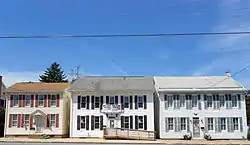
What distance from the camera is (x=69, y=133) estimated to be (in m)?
38.6

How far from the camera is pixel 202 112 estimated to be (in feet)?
121

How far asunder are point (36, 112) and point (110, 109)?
871cm

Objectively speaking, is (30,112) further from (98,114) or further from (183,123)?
(183,123)

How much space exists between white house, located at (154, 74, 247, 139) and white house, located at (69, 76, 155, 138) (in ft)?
5.64

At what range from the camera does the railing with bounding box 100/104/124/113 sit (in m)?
37.0

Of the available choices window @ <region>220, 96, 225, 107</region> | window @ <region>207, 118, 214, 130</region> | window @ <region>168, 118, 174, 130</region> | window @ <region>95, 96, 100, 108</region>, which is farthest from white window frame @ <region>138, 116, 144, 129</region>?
window @ <region>220, 96, 225, 107</region>

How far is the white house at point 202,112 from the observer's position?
120ft

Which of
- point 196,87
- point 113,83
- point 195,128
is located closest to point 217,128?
point 195,128

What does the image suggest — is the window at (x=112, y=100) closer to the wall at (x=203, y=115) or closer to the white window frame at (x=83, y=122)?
the white window frame at (x=83, y=122)

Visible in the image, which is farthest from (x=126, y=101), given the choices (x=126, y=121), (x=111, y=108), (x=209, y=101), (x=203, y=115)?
(x=209, y=101)

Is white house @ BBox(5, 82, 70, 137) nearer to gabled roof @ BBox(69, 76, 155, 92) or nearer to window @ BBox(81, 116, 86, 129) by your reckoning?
window @ BBox(81, 116, 86, 129)

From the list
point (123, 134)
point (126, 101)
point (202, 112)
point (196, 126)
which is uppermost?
point (126, 101)

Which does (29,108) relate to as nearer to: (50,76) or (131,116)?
(131,116)

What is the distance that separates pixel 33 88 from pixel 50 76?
34.0 m
